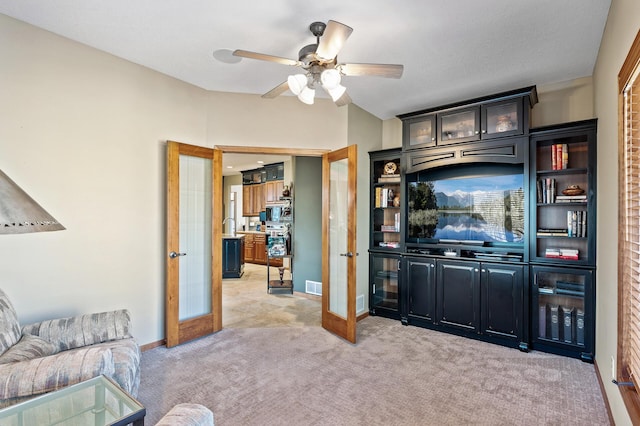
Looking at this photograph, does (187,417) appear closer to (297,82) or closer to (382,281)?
(297,82)

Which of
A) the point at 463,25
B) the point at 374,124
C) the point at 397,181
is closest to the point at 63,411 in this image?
the point at 463,25

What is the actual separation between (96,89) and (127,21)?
80 cm

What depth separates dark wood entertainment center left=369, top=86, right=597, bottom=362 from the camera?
320 cm

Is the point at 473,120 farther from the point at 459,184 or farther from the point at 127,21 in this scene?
the point at 127,21

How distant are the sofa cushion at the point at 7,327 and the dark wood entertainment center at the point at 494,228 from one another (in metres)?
3.60

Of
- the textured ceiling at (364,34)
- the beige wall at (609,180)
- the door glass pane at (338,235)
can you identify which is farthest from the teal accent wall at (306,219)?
the beige wall at (609,180)

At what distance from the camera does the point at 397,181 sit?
4402mm

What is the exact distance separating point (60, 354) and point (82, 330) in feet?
2.33

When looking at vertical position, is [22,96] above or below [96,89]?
below

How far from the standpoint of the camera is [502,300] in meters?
3.44

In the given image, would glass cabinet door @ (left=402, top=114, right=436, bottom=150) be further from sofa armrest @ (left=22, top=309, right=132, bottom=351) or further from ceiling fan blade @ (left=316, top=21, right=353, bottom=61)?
sofa armrest @ (left=22, top=309, right=132, bottom=351)

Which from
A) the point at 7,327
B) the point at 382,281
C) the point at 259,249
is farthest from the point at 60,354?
the point at 259,249

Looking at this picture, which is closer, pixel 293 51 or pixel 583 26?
pixel 583 26

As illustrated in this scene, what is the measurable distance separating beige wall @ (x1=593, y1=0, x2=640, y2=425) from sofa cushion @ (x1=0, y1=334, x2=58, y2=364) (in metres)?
3.21
